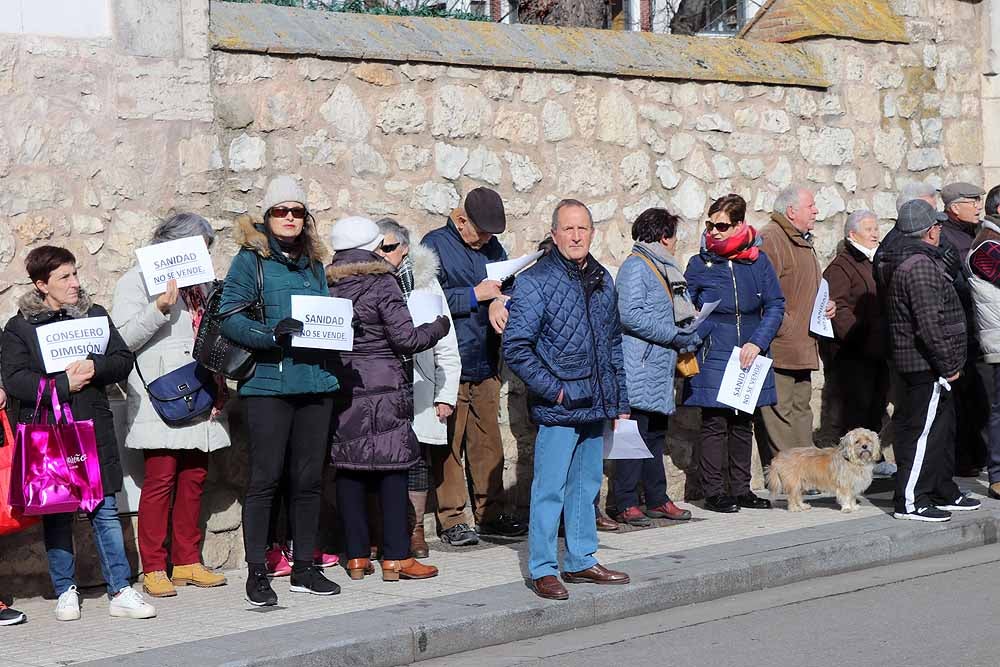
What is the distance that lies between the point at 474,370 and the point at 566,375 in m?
1.60

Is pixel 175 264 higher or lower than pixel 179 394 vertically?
higher

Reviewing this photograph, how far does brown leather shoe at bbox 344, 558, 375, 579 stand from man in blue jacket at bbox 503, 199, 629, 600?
100 centimetres

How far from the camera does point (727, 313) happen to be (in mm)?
9539

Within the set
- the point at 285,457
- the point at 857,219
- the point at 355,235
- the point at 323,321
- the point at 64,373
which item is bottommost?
the point at 285,457

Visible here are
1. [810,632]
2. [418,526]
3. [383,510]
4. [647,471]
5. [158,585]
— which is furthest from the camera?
[647,471]

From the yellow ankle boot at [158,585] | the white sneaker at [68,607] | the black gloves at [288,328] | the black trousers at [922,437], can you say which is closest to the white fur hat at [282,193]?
the black gloves at [288,328]

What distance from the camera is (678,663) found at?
6258 mm

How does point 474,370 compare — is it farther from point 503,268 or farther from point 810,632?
point 810,632

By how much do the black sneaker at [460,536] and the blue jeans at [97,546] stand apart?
6.58 ft

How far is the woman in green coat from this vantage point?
7.15 m

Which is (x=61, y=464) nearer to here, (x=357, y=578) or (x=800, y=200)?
(x=357, y=578)

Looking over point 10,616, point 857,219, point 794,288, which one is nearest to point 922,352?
point 794,288

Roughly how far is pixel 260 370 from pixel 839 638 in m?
2.84

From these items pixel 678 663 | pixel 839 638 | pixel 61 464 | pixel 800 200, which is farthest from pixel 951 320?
pixel 61 464
